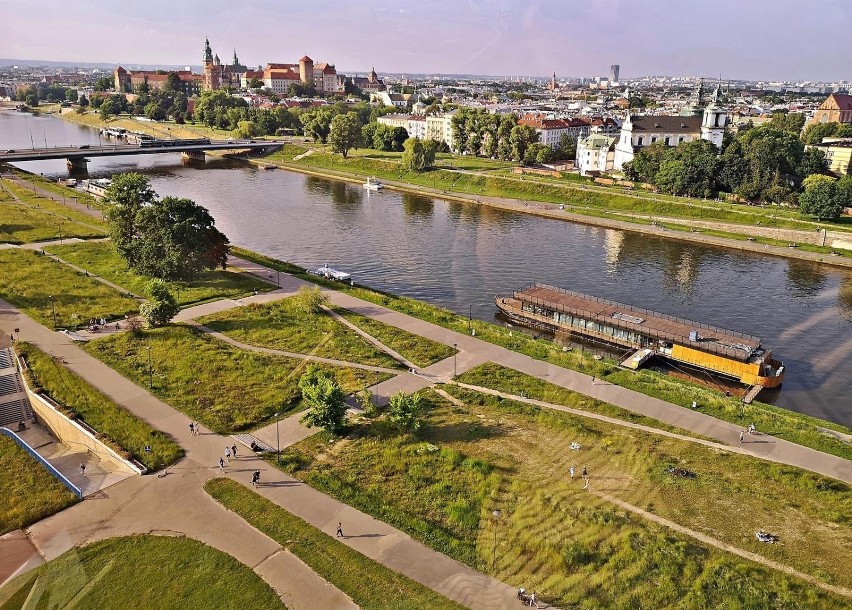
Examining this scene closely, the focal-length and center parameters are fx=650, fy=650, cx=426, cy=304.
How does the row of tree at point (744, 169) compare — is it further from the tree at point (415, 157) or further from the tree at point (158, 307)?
the tree at point (158, 307)

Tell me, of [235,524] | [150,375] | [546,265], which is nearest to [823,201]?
[546,265]

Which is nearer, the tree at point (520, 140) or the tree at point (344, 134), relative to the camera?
the tree at point (520, 140)

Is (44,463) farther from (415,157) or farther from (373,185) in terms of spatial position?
(415,157)

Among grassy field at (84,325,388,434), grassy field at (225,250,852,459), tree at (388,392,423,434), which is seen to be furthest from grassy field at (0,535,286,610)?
grassy field at (225,250,852,459)

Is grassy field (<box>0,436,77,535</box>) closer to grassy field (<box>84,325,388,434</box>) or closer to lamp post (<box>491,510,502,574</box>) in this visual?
grassy field (<box>84,325,388,434</box>)

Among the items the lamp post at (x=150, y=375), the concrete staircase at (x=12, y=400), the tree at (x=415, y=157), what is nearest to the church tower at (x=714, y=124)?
the tree at (x=415, y=157)

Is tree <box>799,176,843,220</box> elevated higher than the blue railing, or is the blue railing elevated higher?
tree <box>799,176,843,220</box>
